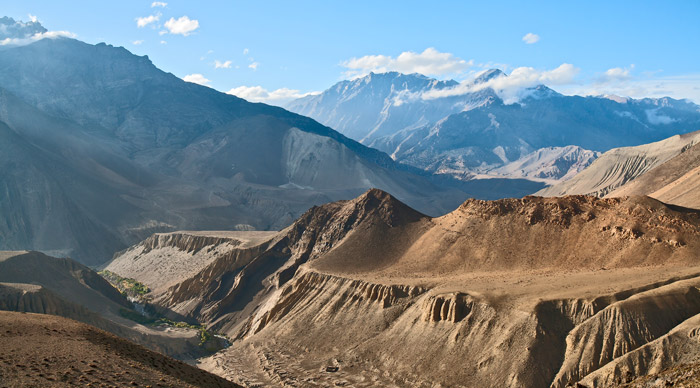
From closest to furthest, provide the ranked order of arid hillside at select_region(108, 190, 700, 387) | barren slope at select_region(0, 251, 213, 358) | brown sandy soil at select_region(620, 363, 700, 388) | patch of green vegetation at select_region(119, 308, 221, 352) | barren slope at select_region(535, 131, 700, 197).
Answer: brown sandy soil at select_region(620, 363, 700, 388) < arid hillside at select_region(108, 190, 700, 387) < barren slope at select_region(0, 251, 213, 358) < patch of green vegetation at select_region(119, 308, 221, 352) < barren slope at select_region(535, 131, 700, 197)

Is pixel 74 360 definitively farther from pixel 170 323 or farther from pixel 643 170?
pixel 643 170

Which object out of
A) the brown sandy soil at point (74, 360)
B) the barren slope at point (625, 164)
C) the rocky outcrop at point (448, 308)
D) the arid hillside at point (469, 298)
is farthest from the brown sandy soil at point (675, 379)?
the barren slope at point (625, 164)

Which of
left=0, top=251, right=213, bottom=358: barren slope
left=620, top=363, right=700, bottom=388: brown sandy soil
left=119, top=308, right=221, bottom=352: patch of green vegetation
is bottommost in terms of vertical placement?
left=119, top=308, right=221, bottom=352: patch of green vegetation

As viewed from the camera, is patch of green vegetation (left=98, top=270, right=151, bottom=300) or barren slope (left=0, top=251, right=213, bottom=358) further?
patch of green vegetation (left=98, top=270, right=151, bottom=300)

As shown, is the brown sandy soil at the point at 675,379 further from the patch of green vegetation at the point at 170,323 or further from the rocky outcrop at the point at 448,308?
the patch of green vegetation at the point at 170,323

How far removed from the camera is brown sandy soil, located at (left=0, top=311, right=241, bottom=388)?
2588cm

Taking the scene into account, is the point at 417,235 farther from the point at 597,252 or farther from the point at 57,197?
the point at 57,197

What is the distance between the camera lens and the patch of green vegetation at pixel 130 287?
88.9 meters

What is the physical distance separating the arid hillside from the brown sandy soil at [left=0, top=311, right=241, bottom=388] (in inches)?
667

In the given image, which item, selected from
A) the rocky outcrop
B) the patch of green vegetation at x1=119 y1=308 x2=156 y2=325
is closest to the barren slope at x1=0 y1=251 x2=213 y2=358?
the patch of green vegetation at x1=119 y1=308 x2=156 y2=325

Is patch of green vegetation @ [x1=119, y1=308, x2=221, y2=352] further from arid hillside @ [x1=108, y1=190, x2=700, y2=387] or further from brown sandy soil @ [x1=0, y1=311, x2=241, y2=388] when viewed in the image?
brown sandy soil @ [x1=0, y1=311, x2=241, y2=388]

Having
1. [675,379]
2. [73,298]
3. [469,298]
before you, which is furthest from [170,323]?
[675,379]

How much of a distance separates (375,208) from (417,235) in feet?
28.8

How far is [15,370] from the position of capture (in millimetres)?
25562
